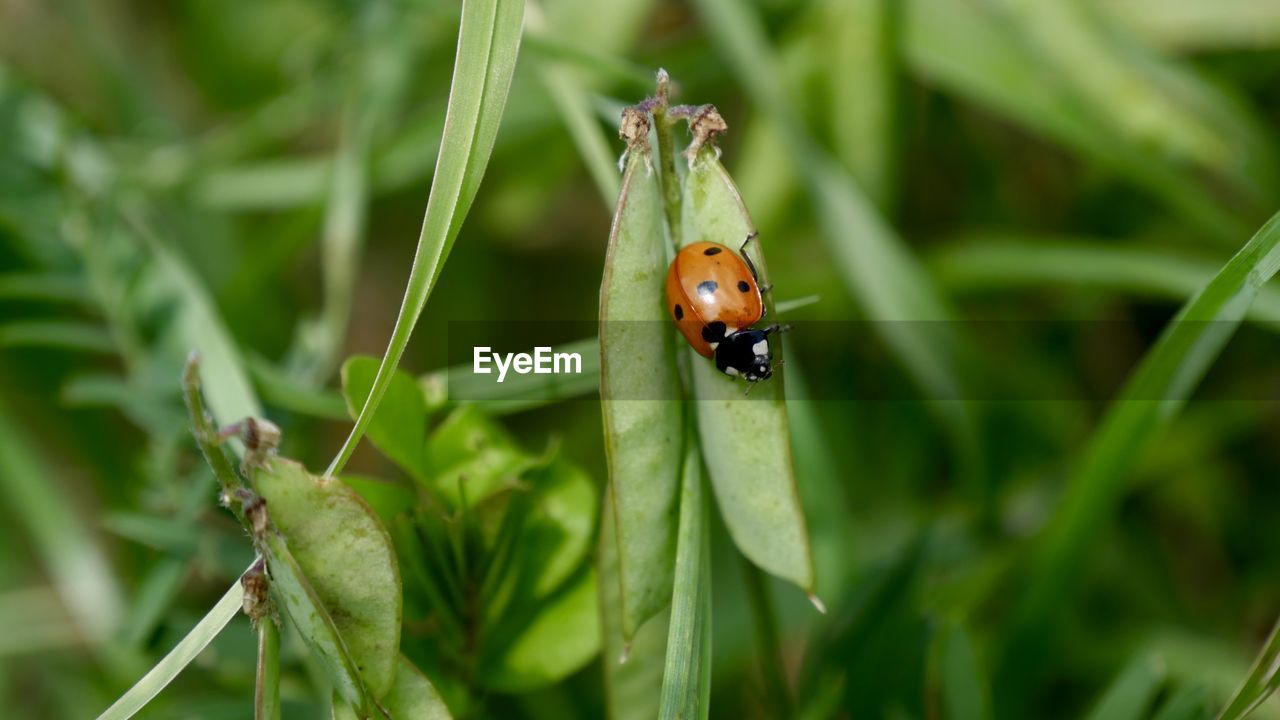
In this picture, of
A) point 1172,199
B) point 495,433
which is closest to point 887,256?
point 1172,199

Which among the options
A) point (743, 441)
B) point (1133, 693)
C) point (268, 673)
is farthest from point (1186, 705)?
point (268, 673)

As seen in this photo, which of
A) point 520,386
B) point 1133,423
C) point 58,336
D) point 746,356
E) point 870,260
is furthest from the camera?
point 870,260

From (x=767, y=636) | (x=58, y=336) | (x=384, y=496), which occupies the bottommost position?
(x=767, y=636)

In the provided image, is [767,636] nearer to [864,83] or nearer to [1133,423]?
→ [1133,423]

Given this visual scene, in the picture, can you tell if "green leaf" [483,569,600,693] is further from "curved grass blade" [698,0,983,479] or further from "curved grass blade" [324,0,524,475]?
"curved grass blade" [698,0,983,479]

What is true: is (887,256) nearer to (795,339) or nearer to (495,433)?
(795,339)

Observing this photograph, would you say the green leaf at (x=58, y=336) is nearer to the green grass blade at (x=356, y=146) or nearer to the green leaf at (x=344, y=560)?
the green grass blade at (x=356, y=146)
